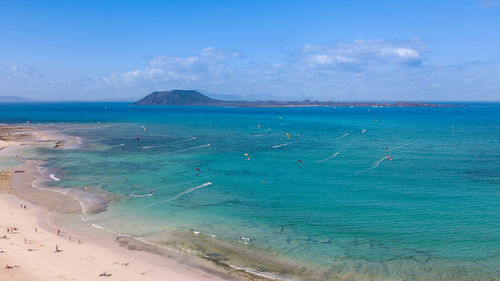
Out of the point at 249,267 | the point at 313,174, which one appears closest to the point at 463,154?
the point at 313,174

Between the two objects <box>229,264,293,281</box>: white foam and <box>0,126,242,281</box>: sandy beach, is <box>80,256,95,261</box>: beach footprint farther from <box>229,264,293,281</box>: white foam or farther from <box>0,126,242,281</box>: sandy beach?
<box>229,264,293,281</box>: white foam

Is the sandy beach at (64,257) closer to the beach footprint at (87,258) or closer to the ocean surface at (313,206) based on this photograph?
the beach footprint at (87,258)

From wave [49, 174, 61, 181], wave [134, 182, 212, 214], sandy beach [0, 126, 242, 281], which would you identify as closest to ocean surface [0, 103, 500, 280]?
wave [134, 182, 212, 214]

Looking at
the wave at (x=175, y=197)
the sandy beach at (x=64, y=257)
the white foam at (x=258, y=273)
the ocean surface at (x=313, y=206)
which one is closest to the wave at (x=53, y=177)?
the ocean surface at (x=313, y=206)

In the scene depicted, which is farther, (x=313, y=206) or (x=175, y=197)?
(x=175, y=197)

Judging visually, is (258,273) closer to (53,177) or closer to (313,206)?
(313,206)

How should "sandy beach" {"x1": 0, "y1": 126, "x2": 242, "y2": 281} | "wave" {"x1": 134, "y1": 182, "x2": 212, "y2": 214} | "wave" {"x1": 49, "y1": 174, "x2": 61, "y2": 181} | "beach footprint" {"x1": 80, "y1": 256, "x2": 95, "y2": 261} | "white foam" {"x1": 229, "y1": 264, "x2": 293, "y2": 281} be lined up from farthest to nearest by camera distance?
"wave" {"x1": 49, "y1": 174, "x2": 61, "y2": 181} < "wave" {"x1": 134, "y1": 182, "x2": 212, "y2": 214} < "beach footprint" {"x1": 80, "y1": 256, "x2": 95, "y2": 261} < "white foam" {"x1": 229, "y1": 264, "x2": 293, "y2": 281} < "sandy beach" {"x1": 0, "y1": 126, "x2": 242, "y2": 281}

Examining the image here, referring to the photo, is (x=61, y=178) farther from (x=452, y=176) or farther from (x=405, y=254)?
(x=452, y=176)

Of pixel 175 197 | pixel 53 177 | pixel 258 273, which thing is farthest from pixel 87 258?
pixel 53 177
